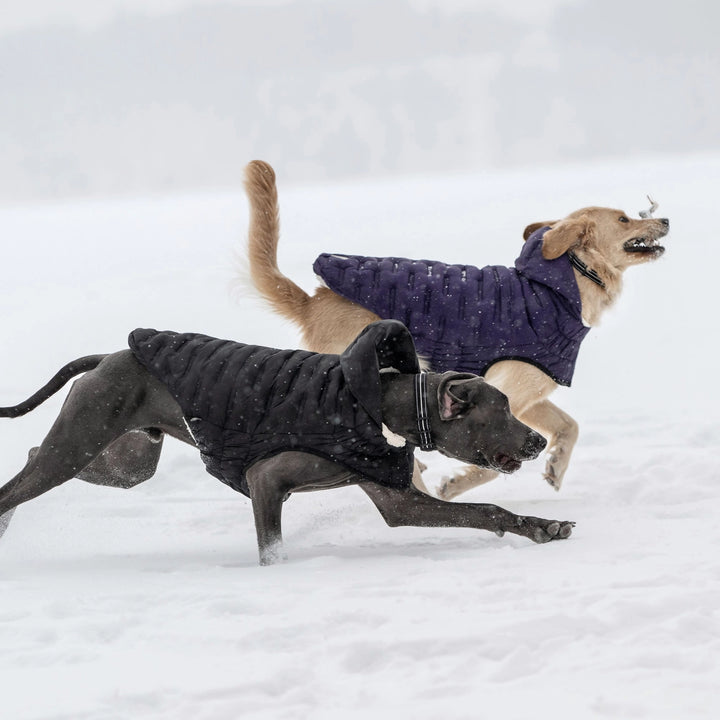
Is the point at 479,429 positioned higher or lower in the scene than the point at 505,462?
higher

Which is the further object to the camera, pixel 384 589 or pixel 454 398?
pixel 454 398

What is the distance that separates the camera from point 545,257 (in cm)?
528

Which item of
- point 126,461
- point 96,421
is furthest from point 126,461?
point 96,421

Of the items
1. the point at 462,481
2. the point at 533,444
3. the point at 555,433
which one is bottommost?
the point at 462,481

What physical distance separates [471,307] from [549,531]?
1.76 meters

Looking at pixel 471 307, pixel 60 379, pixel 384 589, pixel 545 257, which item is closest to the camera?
pixel 384 589

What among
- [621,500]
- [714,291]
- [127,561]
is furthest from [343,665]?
[714,291]

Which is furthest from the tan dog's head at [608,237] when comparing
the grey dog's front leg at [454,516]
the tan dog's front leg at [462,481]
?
the grey dog's front leg at [454,516]

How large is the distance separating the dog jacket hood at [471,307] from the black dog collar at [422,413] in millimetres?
1380

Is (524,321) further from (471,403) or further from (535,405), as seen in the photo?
(471,403)

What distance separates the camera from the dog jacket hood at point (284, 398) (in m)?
3.54

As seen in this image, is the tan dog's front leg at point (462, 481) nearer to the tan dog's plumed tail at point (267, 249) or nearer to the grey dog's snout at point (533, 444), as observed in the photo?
the tan dog's plumed tail at point (267, 249)

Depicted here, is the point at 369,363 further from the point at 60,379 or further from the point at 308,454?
the point at 60,379

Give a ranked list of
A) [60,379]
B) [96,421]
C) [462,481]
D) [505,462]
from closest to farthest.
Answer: [505,462], [96,421], [60,379], [462,481]
